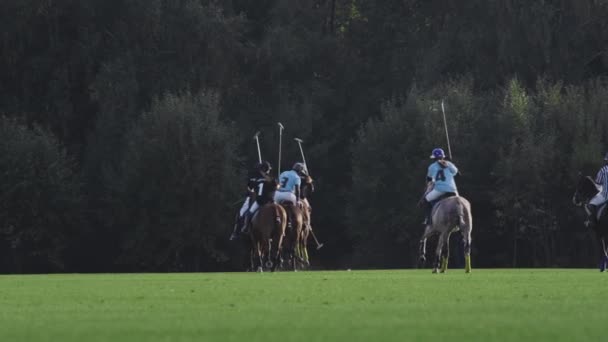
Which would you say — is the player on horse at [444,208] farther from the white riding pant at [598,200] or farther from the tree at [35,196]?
the tree at [35,196]

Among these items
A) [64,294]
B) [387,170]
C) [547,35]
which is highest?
[547,35]

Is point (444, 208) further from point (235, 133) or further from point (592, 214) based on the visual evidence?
point (235, 133)

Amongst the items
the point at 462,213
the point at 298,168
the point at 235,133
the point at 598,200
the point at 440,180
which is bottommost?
the point at 462,213

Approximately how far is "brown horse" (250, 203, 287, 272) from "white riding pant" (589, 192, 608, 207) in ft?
24.2

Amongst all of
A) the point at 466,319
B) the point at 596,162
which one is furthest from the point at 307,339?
the point at 596,162

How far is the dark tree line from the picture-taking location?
62.2 meters

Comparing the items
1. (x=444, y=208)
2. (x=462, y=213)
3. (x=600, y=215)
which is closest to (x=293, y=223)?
(x=444, y=208)

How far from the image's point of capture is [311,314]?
1373 cm

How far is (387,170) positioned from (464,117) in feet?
12.7

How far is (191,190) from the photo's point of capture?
6631cm

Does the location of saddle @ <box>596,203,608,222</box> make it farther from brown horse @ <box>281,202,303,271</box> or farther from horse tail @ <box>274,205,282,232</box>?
brown horse @ <box>281,202,303,271</box>

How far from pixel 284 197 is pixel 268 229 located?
13.2 feet

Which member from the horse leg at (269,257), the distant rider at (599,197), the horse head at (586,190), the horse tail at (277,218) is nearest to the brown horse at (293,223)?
the horse leg at (269,257)

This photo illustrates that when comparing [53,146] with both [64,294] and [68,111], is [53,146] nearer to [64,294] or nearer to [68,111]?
[68,111]
